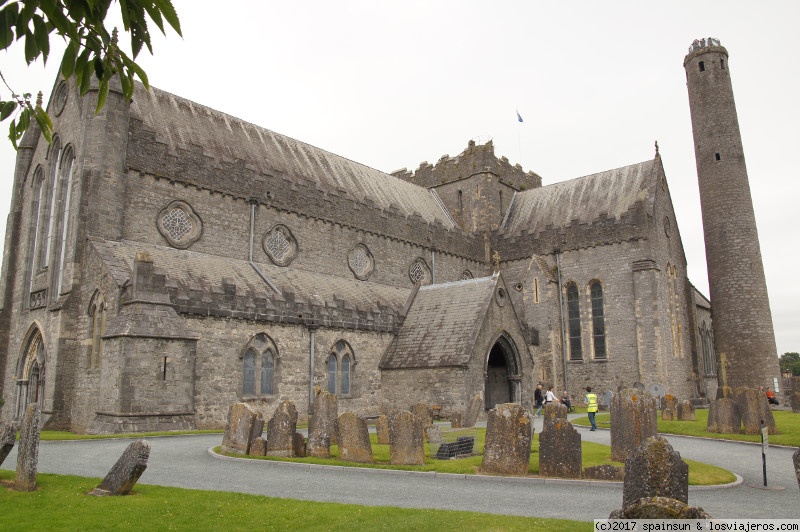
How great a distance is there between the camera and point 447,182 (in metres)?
39.5

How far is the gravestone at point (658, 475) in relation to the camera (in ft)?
21.6

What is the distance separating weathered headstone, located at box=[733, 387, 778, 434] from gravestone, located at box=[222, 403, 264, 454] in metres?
13.6

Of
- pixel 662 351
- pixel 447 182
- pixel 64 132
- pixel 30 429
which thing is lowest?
pixel 30 429

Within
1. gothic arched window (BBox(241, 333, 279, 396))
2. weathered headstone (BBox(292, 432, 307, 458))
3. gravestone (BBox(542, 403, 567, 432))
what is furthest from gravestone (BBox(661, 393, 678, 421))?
weathered headstone (BBox(292, 432, 307, 458))

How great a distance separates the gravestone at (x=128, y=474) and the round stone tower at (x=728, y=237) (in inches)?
1299

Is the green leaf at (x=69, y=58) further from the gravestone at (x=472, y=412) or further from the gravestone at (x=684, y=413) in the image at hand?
the gravestone at (x=684, y=413)

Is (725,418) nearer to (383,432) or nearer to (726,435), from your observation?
(726,435)

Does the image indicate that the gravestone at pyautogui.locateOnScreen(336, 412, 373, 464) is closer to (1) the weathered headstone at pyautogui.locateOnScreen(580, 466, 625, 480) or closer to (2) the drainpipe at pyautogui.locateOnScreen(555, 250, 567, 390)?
(1) the weathered headstone at pyautogui.locateOnScreen(580, 466, 625, 480)

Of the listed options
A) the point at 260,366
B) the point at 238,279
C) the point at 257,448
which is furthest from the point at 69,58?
the point at 238,279

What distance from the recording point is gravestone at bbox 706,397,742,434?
18688 millimetres

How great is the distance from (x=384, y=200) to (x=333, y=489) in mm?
24882

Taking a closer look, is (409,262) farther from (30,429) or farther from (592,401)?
(30,429)

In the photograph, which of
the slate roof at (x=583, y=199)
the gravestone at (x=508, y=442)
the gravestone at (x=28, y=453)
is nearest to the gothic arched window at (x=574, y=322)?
the slate roof at (x=583, y=199)

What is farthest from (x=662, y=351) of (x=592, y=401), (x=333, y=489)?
(x=333, y=489)
